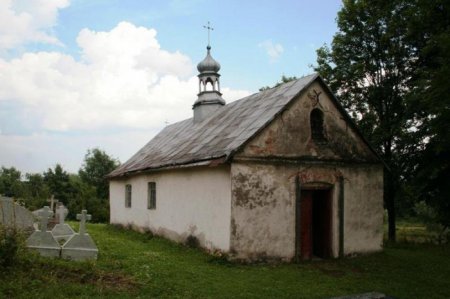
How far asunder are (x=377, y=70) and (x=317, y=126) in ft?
24.3

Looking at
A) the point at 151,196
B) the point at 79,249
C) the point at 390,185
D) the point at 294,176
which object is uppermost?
the point at 294,176

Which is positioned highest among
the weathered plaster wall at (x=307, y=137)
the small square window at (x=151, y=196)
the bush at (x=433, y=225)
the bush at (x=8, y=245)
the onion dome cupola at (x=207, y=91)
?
the onion dome cupola at (x=207, y=91)

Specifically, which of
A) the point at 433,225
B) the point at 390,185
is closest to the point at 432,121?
the point at 390,185

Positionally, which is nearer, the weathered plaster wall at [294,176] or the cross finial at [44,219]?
the cross finial at [44,219]

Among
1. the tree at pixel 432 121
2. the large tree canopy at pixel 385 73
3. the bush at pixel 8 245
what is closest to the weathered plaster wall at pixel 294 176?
the tree at pixel 432 121

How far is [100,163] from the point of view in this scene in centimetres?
4712

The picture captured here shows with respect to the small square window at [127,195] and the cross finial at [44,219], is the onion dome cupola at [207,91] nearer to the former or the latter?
the small square window at [127,195]

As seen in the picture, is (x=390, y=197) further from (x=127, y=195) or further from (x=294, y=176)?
(x=127, y=195)

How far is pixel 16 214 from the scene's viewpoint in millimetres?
11125

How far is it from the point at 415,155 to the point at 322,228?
488 centimetres

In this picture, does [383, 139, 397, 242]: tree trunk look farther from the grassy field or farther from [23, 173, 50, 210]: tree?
[23, 173, 50, 210]: tree

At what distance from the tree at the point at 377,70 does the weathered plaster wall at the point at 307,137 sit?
437 centimetres

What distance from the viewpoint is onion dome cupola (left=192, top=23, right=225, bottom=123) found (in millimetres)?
19969

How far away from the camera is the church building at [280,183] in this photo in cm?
1131
